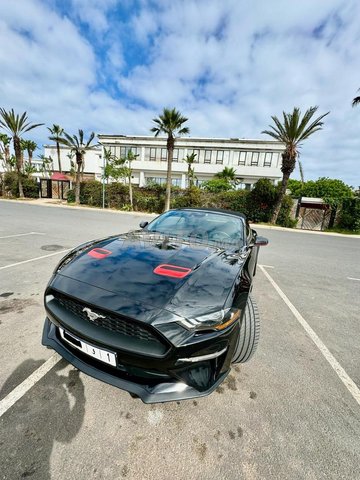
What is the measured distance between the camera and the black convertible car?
1.44m

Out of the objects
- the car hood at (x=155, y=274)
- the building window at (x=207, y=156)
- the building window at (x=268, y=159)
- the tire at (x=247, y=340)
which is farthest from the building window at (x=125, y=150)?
the tire at (x=247, y=340)

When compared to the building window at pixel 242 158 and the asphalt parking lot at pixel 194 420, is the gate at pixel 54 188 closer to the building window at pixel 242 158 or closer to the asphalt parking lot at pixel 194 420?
Result: the building window at pixel 242 158

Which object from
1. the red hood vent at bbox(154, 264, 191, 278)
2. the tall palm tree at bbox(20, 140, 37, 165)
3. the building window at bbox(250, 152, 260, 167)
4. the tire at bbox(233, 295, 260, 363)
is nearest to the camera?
the red hood vent at bbox(154, 264, 191, 278)

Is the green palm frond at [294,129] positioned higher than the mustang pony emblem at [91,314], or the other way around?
the green palm frond at [294,129]

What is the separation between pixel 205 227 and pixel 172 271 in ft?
5.21

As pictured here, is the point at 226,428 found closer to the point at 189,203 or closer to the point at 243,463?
the point at 243,463

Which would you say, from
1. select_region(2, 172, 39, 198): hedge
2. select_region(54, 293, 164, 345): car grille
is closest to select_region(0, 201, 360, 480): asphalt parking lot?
select_region(54, 293, 164, 345): car grille

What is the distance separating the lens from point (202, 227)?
331 centimetres

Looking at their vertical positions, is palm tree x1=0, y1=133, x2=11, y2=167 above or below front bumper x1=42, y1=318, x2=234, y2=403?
above

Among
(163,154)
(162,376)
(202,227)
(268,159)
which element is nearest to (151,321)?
(162,376)

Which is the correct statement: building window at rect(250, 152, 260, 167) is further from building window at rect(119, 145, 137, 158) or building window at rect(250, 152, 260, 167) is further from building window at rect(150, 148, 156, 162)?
building window at rect(119, 145, 137, 158)

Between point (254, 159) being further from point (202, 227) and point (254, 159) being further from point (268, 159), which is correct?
point (202, 227)

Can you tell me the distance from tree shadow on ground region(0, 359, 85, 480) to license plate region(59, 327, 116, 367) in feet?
1.48

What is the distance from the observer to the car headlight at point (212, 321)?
1.45 m
